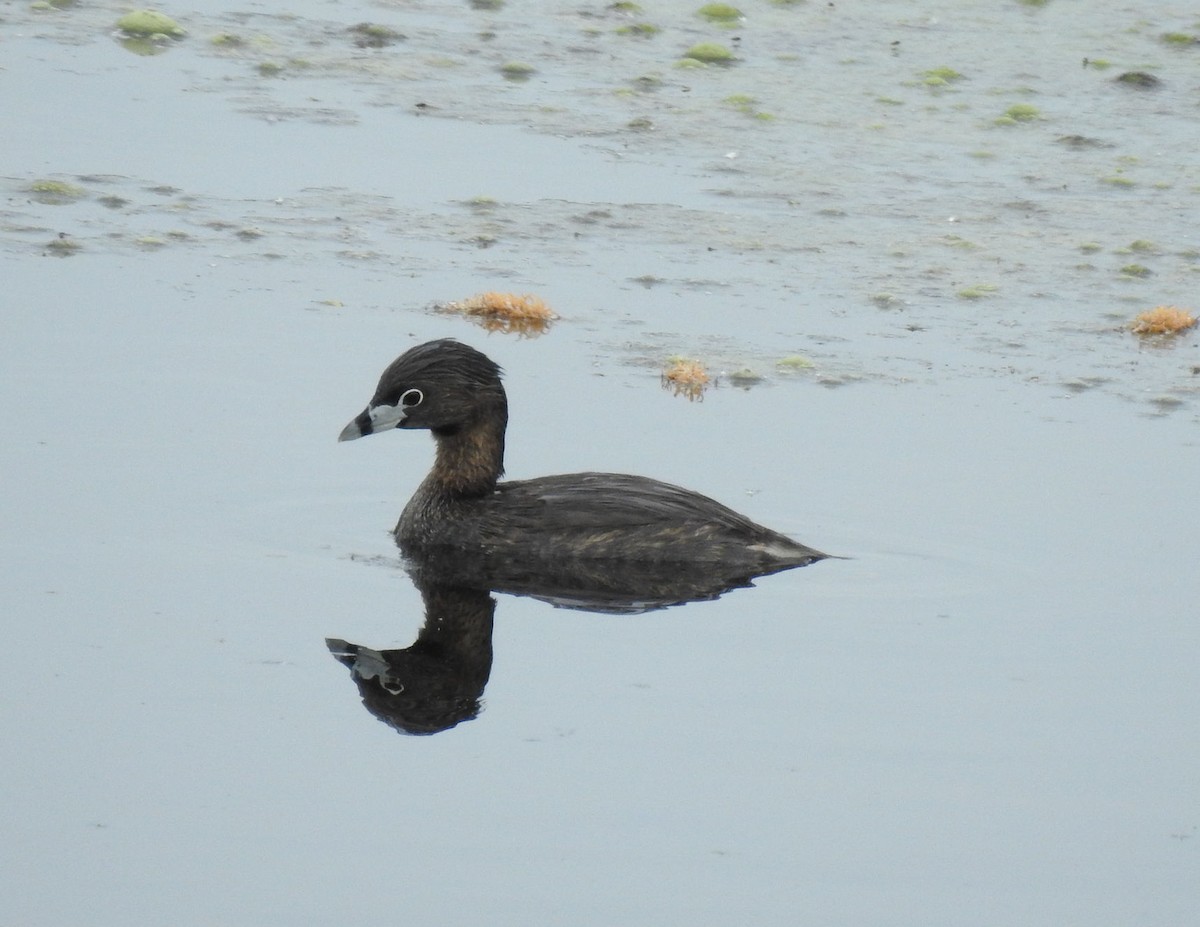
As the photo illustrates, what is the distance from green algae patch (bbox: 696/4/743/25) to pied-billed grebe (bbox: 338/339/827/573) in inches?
390

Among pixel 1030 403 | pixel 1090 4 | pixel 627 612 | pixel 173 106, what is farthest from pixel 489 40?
pixel 627 612

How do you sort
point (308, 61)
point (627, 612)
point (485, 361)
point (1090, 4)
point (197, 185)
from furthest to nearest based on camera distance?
point (1090, 4), point (308, 61), point (197, 185), point (485, 361), point (627, 612)

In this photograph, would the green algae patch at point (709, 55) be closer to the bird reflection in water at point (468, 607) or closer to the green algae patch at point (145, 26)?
the green algae patch at point (145, 26)

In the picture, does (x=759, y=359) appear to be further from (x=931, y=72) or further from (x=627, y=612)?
Answer: (x=931, y=72)

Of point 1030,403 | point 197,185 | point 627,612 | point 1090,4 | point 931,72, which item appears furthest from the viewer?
point 1090,4

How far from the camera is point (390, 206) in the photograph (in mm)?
13797

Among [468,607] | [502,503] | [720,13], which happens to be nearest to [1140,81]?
[720,13]

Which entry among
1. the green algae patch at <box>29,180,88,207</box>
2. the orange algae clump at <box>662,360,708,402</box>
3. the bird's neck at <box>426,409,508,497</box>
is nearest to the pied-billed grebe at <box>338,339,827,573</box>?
the bird's neck at <box>426,409,508,497</box>

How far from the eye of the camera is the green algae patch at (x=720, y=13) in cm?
1914

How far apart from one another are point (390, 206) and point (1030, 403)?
15.4 feet

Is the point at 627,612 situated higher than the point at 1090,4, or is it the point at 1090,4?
the point at 1090,4

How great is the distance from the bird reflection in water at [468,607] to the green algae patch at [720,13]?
35.2 feet

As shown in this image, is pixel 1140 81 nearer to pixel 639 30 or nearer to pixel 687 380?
pixel 639 30

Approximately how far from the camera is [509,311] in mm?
11891
